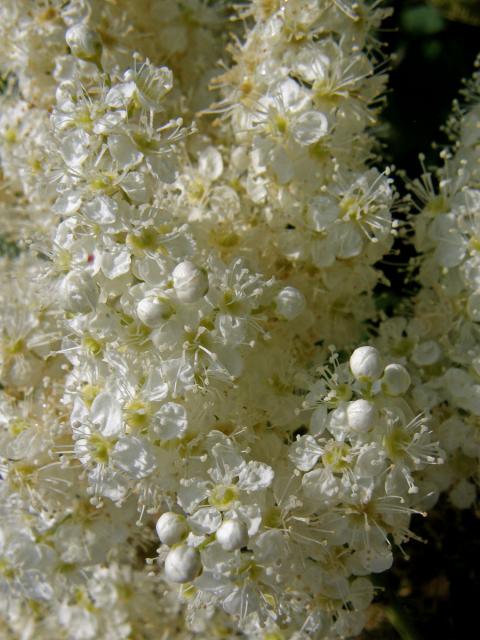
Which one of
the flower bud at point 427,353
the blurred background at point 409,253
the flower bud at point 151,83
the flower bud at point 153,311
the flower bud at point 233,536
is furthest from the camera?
the blurred background at point 409,253

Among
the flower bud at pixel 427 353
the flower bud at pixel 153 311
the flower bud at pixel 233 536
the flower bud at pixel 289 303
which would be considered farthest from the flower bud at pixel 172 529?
the flower bud at pixel 427 353

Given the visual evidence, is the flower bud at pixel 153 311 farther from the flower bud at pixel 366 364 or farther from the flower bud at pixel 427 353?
the flower bud at pixel 427 353

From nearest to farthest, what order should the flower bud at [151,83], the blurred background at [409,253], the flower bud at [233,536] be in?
1. the flower bud at [233,536]
2. the flower bud at [151,83]
3. the blurred background at [409,253]

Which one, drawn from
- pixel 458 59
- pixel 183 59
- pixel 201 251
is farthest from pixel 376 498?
pixel 458 59

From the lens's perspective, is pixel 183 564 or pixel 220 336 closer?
pixel 183 564

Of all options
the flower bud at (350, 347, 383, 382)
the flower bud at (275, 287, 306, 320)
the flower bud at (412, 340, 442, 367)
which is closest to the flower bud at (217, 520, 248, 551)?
the flower bud at (350, 347, 383, 382)

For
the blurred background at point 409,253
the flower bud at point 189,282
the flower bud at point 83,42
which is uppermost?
the flower bud at point 83,42

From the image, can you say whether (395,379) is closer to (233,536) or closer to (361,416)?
(361,416)

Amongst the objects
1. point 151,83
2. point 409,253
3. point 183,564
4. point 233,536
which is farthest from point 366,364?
point 151,83

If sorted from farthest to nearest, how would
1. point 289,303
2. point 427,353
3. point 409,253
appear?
point 409,253 < point 427,353 < point 289,303
